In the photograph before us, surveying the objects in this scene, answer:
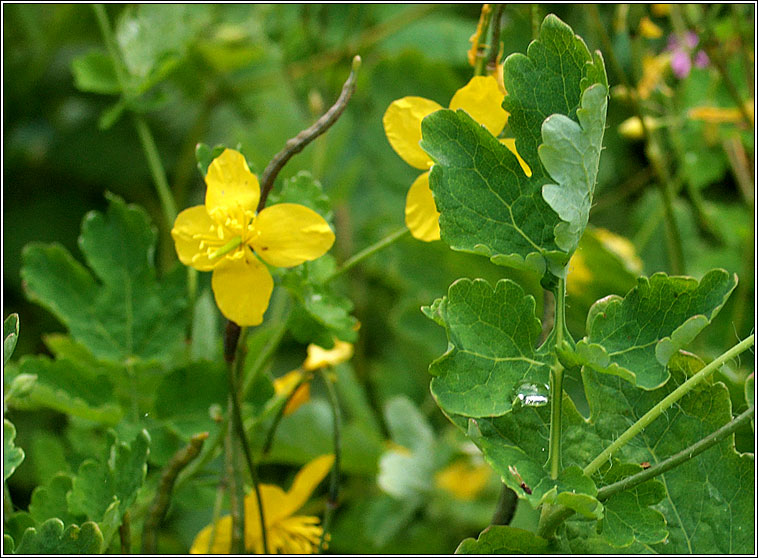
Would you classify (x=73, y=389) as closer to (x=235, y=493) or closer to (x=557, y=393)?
(x=235, y=493)

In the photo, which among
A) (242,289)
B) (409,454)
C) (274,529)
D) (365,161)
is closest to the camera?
(242,289)

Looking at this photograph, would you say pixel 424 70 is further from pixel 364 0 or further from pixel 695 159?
pixel 695 159

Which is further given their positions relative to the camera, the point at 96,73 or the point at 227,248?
the point at 96,73

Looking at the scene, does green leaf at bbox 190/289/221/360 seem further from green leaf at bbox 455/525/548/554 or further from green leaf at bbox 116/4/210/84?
green leaf at bbox 455/525/548/554

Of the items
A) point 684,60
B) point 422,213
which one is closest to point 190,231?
point 422,213

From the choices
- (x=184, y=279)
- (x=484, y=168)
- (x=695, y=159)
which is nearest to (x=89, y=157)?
(x=184, y=279)

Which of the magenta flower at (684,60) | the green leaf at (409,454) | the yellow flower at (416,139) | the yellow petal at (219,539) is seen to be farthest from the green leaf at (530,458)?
the magenta flower at (684,60)

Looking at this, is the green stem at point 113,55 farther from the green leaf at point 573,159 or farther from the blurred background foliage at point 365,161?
the green leaf at point 573,159

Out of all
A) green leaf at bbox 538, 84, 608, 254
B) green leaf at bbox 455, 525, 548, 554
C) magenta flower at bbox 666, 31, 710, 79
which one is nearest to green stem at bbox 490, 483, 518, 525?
green leaf at bbox 455, 525, 548, 554
